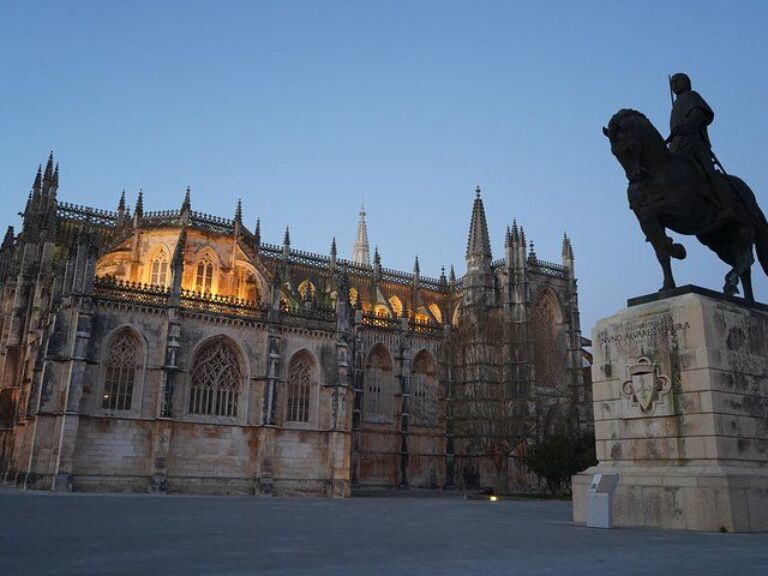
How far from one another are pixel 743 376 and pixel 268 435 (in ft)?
84.2

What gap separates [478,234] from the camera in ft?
193

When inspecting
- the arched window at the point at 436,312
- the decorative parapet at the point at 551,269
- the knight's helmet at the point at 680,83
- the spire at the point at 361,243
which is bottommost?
the knight's helmet at the point at 680,83

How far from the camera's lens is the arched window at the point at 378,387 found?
49.1m

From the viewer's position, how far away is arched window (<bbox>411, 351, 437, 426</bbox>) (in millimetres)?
51062

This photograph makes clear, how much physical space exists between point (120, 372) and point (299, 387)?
8.94 metres

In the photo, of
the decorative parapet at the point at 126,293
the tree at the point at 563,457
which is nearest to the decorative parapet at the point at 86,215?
the decorative parapet at the point at 126,293

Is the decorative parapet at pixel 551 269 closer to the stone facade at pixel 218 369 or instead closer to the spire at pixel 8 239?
the stone facade at pixel 218 369

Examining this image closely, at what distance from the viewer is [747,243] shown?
40.0 ft

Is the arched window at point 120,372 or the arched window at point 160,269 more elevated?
the arched window at point 160,269

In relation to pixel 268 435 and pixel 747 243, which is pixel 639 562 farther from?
pixel 268 435

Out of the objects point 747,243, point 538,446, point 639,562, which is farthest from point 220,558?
point 538,446

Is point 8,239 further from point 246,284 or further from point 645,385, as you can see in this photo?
point 645,385

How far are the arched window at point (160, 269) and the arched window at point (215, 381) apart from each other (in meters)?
10.0

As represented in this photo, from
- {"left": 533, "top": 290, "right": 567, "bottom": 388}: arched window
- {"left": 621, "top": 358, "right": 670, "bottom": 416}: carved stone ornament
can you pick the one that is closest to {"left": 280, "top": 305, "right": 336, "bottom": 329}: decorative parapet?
{"left": 533, "top": 290, "right": 567, "bottom": 388}: arched window
